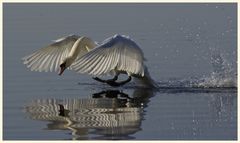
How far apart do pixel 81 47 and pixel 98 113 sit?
2710 mm

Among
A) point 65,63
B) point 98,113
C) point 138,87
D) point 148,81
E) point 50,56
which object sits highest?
point 50,56

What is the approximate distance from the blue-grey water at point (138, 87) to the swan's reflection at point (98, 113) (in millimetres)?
12

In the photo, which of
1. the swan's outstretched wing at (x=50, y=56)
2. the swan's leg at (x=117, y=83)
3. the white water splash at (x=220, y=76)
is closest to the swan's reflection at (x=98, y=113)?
the swan's leg at (x=117, y=83)

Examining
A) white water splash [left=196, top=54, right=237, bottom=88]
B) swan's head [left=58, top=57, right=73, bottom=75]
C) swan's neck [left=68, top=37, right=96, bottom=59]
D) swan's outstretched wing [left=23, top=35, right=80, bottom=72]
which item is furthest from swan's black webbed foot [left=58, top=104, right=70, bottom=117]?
white water splash [left=196, top=54, right=237, bottom=88]

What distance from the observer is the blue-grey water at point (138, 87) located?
1063 centimetres

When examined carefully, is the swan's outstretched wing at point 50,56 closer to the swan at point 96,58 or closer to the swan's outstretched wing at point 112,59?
the swan at point 96,58

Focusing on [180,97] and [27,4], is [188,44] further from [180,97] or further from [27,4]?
[27,4]

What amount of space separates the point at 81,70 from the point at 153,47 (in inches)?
174

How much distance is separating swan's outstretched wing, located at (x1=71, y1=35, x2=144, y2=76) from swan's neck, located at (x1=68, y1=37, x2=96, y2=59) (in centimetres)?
103

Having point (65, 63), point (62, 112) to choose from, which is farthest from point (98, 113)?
point (65, 63)

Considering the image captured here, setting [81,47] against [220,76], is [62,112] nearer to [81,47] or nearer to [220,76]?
[81,47]

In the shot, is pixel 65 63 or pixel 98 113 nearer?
pixel 98 113

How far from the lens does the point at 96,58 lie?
42.1 feet

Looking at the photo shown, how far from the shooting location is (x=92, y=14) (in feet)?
72.8
